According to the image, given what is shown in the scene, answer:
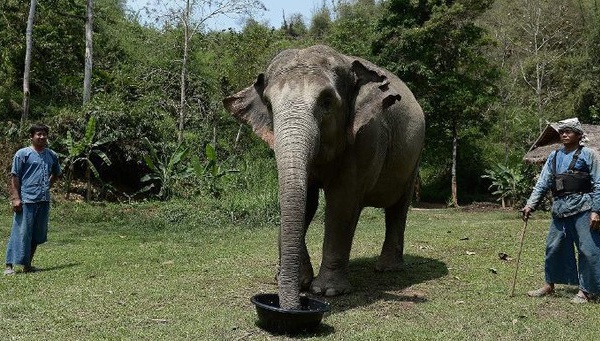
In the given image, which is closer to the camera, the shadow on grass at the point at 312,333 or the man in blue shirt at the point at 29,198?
the shadow on grass at the point at 312,333

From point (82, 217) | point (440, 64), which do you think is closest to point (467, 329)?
point (82, 217)

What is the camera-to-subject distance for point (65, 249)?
35.3ft

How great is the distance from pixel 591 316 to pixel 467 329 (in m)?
1.39

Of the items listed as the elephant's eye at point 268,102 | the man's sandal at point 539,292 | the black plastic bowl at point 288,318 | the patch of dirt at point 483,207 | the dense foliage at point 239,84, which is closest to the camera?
the black plastic bowl at point 288,318

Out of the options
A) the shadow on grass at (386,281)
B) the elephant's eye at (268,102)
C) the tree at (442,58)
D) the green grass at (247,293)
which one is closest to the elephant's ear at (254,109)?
the elephant's eye at (268,102)

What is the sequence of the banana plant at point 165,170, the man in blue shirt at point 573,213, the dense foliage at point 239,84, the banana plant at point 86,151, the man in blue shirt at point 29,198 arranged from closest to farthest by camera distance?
1. the man in blue shirt at point 573,213
2. the man in blue shirt at point 29,198
3. the banana plant at point 86,151
4. the banana plant at point 165,170
5. the dense foliage at point 239,84

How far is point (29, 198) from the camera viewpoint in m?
8.45

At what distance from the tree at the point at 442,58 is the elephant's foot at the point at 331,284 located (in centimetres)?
1980

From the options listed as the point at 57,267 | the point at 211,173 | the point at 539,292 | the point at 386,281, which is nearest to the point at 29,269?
the point at 57,267

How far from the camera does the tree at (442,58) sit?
25.7 meters

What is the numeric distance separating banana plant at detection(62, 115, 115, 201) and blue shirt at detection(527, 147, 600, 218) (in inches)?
549

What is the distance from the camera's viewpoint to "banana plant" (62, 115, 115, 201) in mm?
18031

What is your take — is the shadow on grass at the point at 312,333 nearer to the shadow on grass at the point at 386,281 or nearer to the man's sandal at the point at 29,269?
the shadow on grass at the point at 386,281

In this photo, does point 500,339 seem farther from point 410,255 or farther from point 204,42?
point 204,42
